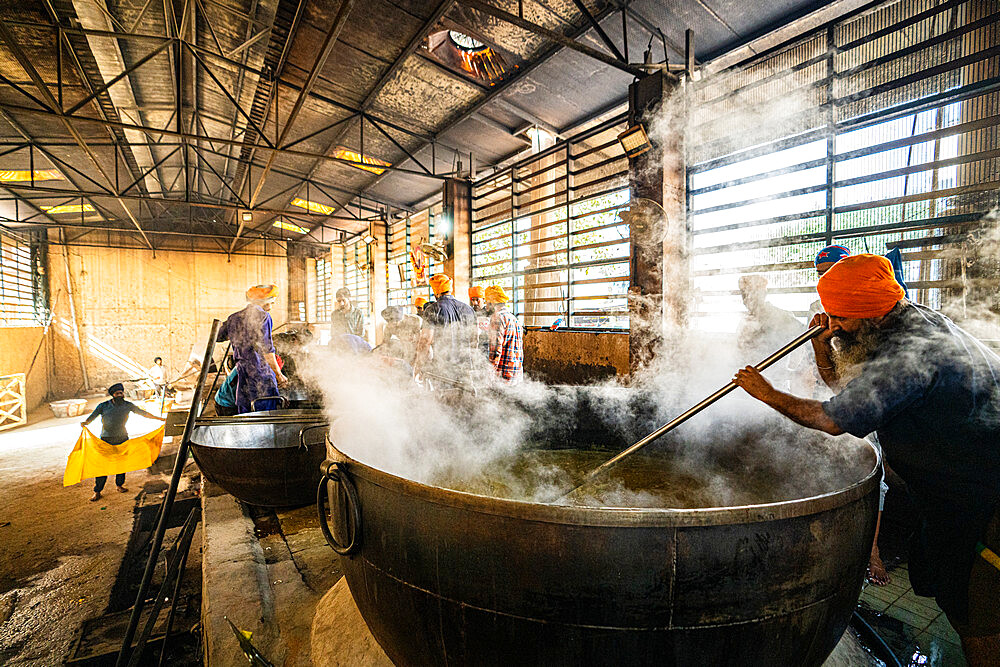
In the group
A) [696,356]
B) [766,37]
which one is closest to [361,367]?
[696,356]

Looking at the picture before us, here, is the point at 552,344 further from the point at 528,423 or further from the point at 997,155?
the point at 997,155

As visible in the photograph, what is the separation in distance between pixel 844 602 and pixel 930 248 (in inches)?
150

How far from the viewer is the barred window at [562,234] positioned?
264 inches

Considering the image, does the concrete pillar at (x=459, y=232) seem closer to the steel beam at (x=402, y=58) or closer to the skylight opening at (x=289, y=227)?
the steel beam at (x=402, y=58)

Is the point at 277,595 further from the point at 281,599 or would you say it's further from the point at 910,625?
the point at 910,625

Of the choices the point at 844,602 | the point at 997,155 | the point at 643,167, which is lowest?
the point at 844,602

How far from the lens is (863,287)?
1.67 meters

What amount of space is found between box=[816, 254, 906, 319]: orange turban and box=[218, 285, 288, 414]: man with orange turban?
15.7 feet

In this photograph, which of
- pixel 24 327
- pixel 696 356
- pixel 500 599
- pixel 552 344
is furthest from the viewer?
pixel 24 327

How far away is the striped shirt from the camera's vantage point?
5223mm

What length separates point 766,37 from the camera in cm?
467

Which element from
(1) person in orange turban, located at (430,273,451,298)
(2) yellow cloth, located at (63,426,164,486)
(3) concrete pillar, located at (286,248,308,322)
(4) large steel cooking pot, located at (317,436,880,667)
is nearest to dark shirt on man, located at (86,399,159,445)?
(2) yellow cloth, located at (63,426,164,486)

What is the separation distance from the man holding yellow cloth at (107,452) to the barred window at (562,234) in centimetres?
610

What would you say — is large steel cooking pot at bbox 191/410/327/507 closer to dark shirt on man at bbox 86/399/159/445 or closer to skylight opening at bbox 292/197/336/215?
dark shirt on man at bbox 86/399/159/445
